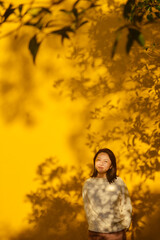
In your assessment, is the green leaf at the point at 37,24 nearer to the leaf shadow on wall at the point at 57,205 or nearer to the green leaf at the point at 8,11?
the green leaf at the point at 8,11

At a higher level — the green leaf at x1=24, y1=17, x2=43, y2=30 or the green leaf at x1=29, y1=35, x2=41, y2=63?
the green leaf at x1=24, y1=17, x2=43, y2=30

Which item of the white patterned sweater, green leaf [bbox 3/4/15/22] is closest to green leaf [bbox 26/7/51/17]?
green leaf [bbox 3/4/15/22]

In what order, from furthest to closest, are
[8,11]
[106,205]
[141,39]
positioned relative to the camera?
1. [8,11]
2. [141,39]
3. [106,205]

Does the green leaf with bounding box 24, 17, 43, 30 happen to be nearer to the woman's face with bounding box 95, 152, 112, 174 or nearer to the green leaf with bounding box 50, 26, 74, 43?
the green leaf with bounding box 50, 26, 74, 43

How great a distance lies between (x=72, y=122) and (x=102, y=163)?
859 millimetres

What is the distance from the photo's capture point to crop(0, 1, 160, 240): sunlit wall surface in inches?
169

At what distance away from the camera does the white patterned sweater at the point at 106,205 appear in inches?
140

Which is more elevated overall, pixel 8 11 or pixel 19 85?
pixel 8 11

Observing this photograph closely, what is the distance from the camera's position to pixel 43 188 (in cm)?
430

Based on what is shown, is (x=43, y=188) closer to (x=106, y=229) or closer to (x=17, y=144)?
(x=17, y=144)

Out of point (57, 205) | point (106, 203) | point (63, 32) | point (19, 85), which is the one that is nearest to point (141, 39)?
point (63, 32)

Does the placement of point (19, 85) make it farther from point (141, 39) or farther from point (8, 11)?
point (141, 39)

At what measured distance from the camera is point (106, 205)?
3.58 metres

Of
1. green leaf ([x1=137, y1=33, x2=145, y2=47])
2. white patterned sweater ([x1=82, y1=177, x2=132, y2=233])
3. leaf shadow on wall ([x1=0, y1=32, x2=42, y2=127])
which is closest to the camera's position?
white patterned sweater ([x1=82, y1=177, x2=132, y2=233])
